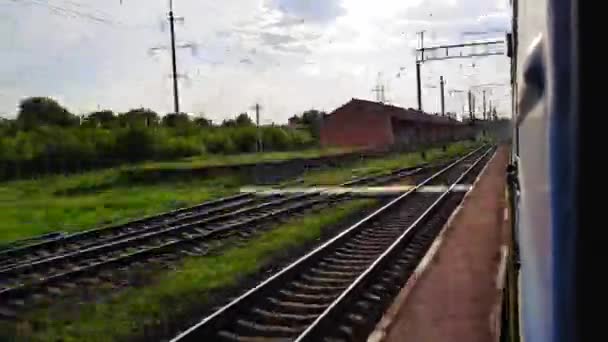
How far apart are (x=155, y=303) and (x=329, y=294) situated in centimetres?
216

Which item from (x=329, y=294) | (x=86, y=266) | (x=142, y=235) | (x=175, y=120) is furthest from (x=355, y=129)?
(x=329, y=294)

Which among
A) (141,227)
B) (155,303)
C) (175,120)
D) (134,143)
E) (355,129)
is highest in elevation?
(175,120)

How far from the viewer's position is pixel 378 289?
9453 millimetres

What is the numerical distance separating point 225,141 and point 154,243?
140 ft

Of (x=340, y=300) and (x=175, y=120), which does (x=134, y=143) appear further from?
(x=340, y=300)

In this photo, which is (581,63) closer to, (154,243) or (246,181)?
(154,243)

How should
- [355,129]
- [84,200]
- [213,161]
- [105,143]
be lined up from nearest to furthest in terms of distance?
1. [84,200]
2. [213,161]
3. [105,143]
4. [355,129]

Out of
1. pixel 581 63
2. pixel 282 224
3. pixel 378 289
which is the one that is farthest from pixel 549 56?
pixel 282 224

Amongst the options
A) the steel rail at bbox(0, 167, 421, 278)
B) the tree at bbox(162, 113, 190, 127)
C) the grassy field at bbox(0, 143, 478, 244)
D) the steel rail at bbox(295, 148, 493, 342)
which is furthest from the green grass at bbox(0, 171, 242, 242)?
the tree at bbox(162, 113, 190, 127)

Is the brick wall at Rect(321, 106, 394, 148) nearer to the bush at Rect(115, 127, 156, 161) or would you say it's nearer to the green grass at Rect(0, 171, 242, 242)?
the bush at Rect(115, 127, 156, 161)

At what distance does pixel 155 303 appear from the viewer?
916cm

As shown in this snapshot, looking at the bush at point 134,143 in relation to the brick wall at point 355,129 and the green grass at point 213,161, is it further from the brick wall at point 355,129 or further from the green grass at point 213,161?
the brick wall at point 355,129

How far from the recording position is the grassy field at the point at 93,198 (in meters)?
18.7

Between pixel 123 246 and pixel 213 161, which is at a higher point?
pixel 213 161
